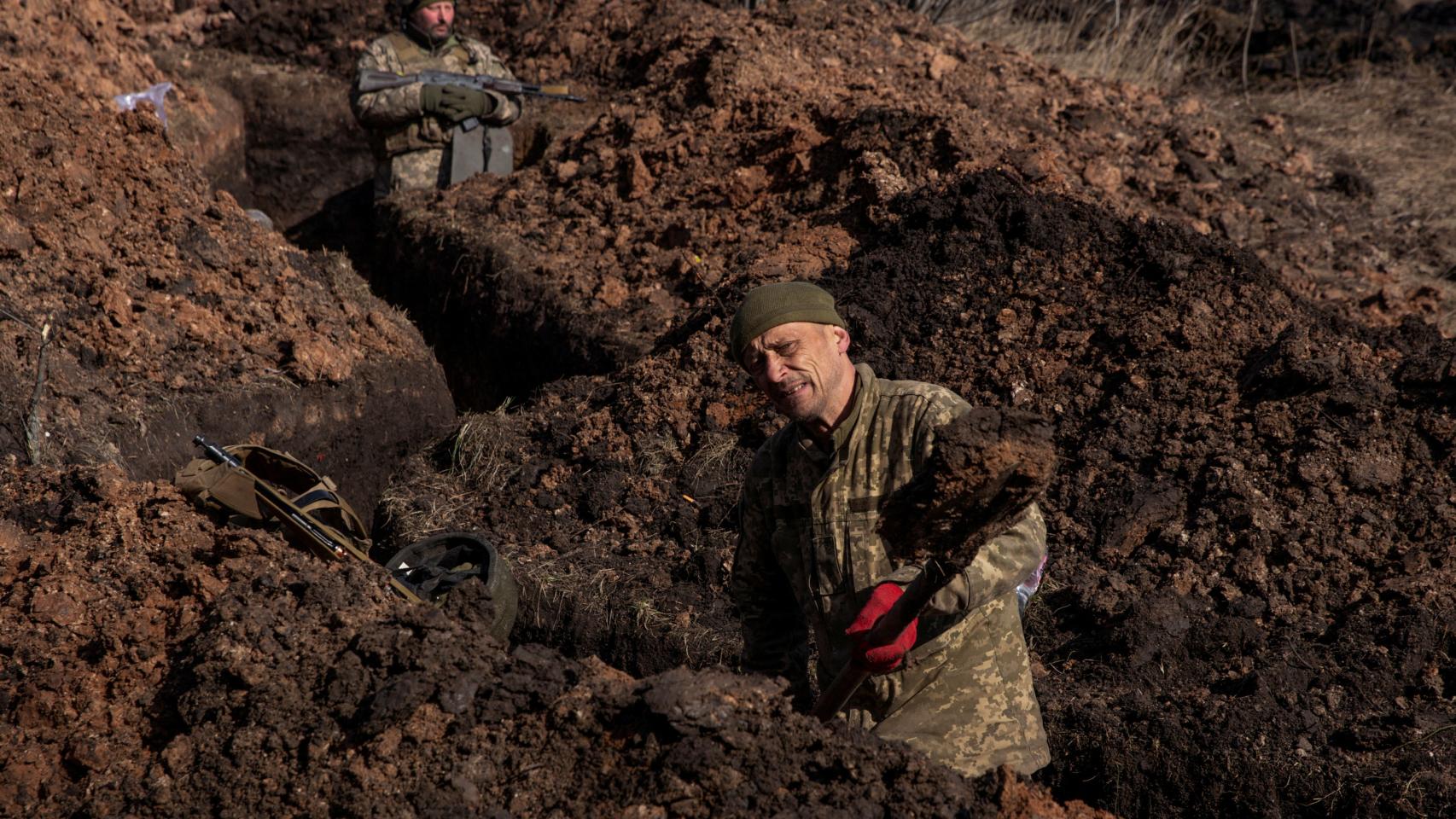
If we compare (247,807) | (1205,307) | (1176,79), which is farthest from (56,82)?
(1176,79)

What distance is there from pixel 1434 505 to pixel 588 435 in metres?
3.50

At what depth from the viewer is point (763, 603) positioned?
11.2 ft

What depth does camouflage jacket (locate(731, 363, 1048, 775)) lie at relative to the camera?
9.90 ft

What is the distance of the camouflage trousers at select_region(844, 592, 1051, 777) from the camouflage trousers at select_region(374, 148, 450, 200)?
6.02 m

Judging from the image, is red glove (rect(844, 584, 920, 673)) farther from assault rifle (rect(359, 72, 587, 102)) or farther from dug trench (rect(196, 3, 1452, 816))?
assault rifle (rect(359, 72, 587, 102))

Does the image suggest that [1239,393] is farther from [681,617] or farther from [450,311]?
[450,311]

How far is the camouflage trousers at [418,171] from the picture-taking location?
8.21 meters

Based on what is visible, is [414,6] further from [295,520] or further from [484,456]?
[295,520]

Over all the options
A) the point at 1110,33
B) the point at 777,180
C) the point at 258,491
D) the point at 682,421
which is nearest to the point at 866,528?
the point at 258,491

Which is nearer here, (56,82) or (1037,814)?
(1037,814)

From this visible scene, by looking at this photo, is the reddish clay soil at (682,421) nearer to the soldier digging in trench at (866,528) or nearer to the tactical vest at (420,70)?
the soldier digging in trench at (866,528)

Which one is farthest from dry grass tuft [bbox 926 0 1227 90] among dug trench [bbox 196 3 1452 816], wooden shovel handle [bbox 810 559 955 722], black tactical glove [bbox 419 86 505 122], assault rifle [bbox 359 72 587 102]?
wooden shovel handle [bbox 810 559 955 722]

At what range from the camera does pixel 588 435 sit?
5785mm

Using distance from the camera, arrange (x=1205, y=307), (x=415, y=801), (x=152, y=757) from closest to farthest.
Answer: (x=415, y=801)
(x=152, y=757)
(x=1205, y=307)
